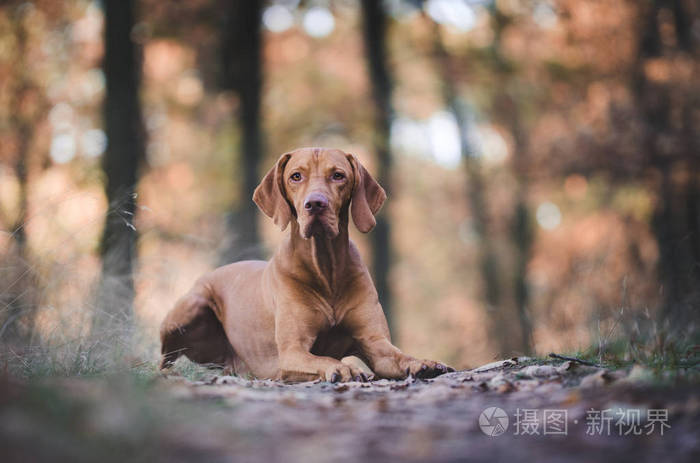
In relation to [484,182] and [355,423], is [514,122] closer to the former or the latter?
[484,182]

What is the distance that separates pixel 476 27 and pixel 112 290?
13.9 meters

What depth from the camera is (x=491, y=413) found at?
8.69ft

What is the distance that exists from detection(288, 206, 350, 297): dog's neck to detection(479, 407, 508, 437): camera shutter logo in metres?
2.05

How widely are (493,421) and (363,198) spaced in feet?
7.72

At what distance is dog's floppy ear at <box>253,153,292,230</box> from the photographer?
4621mm

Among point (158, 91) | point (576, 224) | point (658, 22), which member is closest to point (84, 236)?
point (158, 91)

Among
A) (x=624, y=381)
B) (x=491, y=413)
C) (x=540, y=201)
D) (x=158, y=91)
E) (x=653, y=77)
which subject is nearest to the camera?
(x=491, y=413)

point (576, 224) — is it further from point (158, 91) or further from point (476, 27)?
point (158, 91)

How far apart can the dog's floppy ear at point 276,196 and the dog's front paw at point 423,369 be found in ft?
4.28

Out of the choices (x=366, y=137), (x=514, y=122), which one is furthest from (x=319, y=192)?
(x=514, y=122)

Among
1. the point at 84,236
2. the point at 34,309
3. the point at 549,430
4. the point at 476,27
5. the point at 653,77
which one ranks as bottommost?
the point at 549,430

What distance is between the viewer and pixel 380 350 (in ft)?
14.4

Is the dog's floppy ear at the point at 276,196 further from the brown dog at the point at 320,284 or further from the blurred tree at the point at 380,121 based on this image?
the blurred tree at the point at 380,121

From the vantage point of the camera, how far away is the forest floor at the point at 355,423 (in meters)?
1.83
